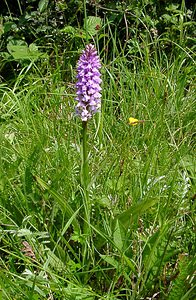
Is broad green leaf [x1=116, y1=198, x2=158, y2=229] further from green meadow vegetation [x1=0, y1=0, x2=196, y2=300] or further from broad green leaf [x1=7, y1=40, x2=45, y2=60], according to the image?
broad green leaf [x1=7, y1=40, x2=45, y2=60]

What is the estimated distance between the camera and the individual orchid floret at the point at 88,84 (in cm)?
150

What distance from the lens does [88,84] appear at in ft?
4.90

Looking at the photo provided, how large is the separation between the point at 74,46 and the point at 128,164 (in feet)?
4.24

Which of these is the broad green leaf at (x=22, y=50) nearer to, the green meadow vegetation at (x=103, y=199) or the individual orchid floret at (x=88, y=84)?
the green meadow vegetation at (x=103, y=199)

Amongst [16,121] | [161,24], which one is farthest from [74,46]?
[16,121]

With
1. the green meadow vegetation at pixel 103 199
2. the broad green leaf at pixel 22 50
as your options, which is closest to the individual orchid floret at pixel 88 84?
the green meadow vegetation at pixel 103 199

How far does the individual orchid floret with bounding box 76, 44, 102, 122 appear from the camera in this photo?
58.9 inches

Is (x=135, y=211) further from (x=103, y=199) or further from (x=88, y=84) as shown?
(x=88, y=84)

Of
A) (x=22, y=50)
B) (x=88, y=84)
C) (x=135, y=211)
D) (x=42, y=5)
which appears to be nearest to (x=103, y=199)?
(x=135, y=211)

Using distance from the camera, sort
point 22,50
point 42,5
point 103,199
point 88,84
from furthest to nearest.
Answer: point 42,5
point 22,50
point 103,199
point 88,84

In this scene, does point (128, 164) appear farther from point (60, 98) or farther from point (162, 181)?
point (60, 98)

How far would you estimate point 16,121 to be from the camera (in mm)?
2389

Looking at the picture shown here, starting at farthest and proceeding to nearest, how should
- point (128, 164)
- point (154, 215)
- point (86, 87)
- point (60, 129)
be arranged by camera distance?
point (60, 129), point (128, 164), point (154, 215), point (86, 87)

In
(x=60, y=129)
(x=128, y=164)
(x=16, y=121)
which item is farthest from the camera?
(x=16, y=121)
